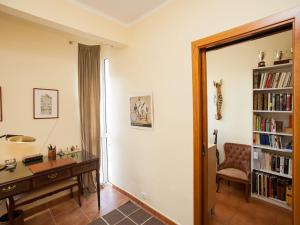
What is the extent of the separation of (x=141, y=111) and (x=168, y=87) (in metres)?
0.55

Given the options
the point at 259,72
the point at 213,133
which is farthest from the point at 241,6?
the point at 213,133

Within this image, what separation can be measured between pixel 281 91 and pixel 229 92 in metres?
0.73

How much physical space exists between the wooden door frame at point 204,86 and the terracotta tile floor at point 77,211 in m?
1.28

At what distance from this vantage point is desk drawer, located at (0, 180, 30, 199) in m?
Result: 1.49

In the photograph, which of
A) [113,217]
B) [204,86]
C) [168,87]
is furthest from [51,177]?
[204,86]

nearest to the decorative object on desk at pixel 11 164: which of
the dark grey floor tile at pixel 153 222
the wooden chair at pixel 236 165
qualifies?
the dark grey floor tile at pixel 153 222

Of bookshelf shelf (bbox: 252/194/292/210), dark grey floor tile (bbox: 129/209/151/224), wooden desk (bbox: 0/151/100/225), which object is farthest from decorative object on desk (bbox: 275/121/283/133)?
wooden desk (bbox: 0/151/100/225)

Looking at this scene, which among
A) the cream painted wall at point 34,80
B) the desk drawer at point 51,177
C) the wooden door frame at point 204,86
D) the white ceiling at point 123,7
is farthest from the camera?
the cream painted wall at point 34,80

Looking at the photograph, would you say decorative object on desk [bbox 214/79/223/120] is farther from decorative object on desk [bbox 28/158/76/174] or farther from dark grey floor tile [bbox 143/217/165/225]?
decorative object on desk [bbox 28/158/76/174]

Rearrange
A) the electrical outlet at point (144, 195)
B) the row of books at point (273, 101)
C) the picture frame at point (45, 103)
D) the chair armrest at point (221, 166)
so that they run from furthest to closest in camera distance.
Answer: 1. the chair armrest at point (221, 166)
2. the electrical outlet at point (144, 195)
3. the picture frame at point (45, 103)
4. the row of books at point (273, 101)

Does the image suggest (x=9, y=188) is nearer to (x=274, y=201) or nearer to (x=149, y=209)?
(x=149, y=209)

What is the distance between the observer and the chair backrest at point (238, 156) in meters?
2.57

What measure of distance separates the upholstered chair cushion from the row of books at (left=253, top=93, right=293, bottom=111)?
70 centimetres

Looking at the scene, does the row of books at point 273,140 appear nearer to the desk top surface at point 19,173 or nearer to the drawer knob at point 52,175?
the desk top surface at point 19,173
